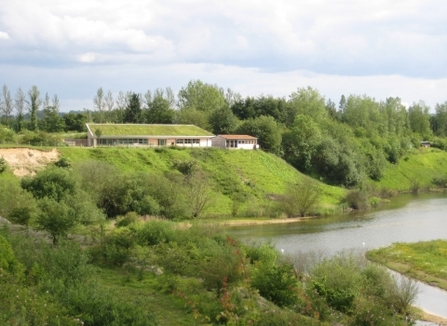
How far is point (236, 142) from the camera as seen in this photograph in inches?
3152

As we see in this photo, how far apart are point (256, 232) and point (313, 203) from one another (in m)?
13.8

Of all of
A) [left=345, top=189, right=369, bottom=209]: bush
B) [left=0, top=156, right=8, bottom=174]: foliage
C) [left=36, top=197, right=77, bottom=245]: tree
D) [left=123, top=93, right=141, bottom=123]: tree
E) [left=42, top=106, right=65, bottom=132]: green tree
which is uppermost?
[left=123, top=93, right=141, bottom=123]: tree

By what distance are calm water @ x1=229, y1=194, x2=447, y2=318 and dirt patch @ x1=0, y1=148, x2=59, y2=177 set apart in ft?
76.9

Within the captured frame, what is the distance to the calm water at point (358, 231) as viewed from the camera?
43.0 metres

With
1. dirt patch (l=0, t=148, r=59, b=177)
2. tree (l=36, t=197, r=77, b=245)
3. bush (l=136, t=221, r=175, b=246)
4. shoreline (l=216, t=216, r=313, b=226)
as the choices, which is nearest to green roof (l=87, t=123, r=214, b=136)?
dirt patch (l=0, t=148, r=59, b=177)

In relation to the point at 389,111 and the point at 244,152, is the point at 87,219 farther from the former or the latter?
the point at 389,111

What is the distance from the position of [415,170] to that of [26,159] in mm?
70620

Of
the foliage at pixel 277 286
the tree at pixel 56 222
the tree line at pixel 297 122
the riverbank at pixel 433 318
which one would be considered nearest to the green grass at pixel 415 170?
the tree line at pixel 297 122

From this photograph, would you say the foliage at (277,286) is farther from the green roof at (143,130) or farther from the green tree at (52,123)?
the green tree at (52,123)

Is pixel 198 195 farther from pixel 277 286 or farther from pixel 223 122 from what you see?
pixel 277 286

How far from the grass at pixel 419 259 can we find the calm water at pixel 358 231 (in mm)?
1585

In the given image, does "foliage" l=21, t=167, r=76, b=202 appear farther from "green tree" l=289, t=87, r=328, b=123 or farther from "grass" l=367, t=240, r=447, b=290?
"green tree" l=289, t=87, r=328, b=123

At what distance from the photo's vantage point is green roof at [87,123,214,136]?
250 feet

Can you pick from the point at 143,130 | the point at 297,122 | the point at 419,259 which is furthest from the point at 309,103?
the point at 419,259
